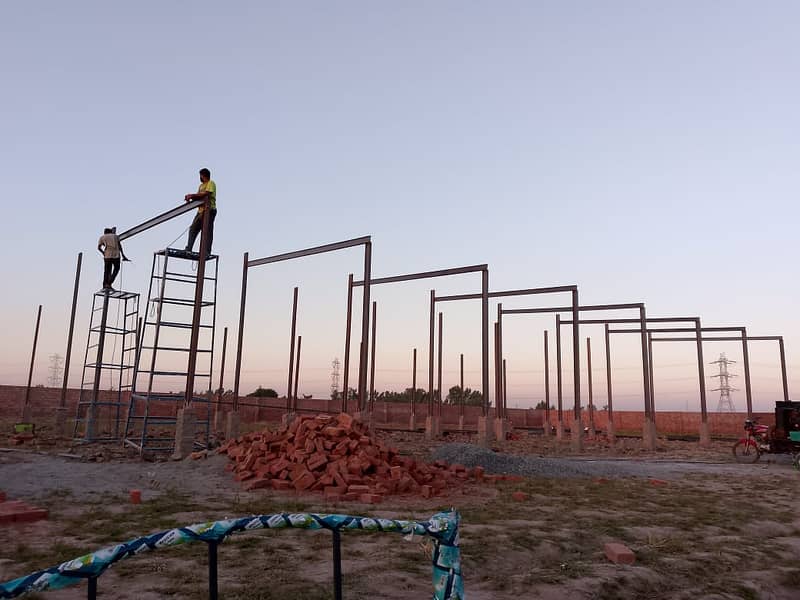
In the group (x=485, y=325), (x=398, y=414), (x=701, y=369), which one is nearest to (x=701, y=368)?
(x=701, y=369)

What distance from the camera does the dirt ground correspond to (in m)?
4.84

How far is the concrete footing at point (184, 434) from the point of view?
12.8m

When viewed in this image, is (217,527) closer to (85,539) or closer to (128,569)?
(128,569)

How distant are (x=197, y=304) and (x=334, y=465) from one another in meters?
5.59

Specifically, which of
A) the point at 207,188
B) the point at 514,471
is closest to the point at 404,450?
the point at 514,471

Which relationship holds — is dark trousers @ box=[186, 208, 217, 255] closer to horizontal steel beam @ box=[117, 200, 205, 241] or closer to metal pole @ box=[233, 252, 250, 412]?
horizontal steel beam @ box=[117, 200, 205, 241]

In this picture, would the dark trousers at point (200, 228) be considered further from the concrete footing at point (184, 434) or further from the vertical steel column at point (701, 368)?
the vertical steel column at point (701, 368)

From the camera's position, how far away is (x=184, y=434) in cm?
1292

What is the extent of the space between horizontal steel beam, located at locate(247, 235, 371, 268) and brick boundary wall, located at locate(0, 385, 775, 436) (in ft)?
53.0

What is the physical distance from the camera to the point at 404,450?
15.4m

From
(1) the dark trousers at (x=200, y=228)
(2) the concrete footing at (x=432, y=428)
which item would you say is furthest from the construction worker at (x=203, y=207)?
(2) the concrete footing at (x=432, y=428)

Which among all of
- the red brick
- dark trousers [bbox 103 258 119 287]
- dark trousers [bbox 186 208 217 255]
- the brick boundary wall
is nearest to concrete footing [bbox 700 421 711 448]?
the brick boundary wall

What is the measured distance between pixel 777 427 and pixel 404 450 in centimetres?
1155

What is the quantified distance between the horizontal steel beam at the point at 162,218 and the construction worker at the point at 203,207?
145 millimetres
